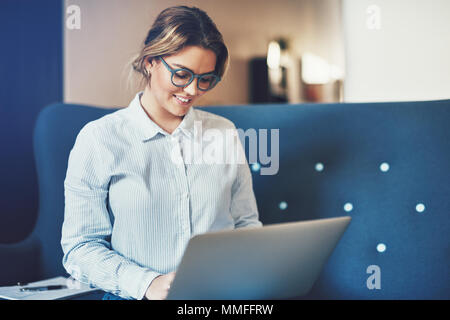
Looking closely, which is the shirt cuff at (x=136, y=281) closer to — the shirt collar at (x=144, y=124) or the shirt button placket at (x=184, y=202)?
the shirt button placket at (x=184, y=202)

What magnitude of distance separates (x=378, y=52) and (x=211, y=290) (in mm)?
936

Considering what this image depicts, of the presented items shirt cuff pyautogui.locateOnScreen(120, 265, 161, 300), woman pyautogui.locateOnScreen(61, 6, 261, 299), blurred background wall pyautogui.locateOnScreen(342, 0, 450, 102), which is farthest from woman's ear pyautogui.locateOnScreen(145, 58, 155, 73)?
blurred background wall pyautogui.locateOnScreen(342, 0, 450, 102)

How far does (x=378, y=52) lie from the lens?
1.26m

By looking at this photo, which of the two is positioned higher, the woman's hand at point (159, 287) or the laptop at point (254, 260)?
the laptop at point (254, 260)

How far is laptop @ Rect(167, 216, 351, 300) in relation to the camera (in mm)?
538

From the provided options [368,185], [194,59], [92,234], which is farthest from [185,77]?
[368,185]

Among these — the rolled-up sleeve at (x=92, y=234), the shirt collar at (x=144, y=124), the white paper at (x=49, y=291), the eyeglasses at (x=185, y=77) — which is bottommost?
the white paper at (x=49, y=291)

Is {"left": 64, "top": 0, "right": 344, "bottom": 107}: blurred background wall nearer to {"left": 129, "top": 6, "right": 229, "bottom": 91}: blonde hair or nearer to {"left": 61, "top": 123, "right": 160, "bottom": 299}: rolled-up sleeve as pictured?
{"left": 129, "top": 6, "right": 229, "bottom": 91}: blonde hair

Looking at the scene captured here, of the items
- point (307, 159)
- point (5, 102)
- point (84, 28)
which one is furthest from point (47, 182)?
point (307, 159)

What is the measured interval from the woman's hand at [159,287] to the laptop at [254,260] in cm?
11

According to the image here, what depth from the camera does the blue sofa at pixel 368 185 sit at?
108 centimetres

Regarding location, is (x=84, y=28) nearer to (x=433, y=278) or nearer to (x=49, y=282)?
(x=49, y=282)

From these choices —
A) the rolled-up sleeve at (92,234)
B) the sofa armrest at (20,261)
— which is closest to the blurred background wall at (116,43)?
the rolled-up sleeve at (92,234)
